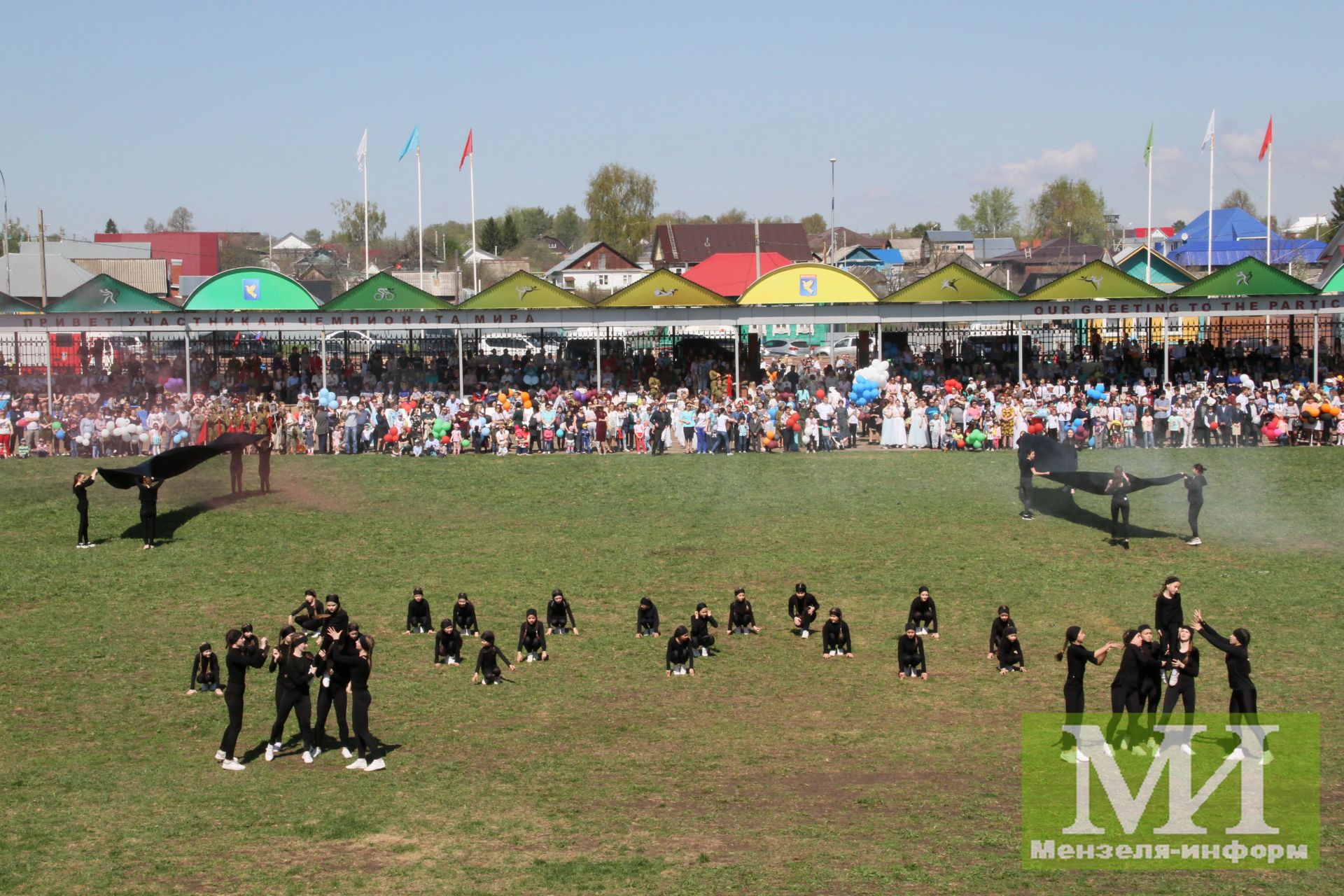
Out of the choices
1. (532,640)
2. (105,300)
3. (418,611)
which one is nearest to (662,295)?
(105,300)

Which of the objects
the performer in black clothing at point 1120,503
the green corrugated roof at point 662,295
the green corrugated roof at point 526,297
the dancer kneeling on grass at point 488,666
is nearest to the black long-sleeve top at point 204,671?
the dancer kneeling on grass at point 488,666

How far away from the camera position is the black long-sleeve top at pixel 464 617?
1759cm

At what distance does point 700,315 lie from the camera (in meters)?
36.5

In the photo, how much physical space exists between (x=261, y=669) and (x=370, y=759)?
4.78 metres

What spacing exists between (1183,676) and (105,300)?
1234 inches

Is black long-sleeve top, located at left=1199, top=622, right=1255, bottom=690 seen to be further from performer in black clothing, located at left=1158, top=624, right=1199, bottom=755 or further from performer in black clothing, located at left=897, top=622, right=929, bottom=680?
performer in black clothing, located at left=897, top=622, right=929, bottom=680

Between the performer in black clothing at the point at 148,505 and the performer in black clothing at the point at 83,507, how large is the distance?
85 cm

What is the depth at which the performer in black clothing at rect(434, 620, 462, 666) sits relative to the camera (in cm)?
1658

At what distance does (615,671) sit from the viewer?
1622cm

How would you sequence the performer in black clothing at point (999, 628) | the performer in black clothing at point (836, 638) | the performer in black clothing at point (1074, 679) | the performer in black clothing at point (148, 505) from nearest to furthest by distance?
the performer in black clothing at point (1074, 679) < the performer in black clothing at point (999, 628) < the performer in black clothing at point (836, 638) < the performer in black clothing at point (148, 505)

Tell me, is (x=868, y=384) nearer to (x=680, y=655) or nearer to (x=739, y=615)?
(x=739, y=615)

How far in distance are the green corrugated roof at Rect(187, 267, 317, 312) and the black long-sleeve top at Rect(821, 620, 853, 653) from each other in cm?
2364

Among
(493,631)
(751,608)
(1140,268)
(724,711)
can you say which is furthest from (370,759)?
(1140,268)

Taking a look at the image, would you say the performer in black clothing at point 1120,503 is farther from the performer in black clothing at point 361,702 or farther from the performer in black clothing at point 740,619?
the performer in black clothing at point 361,702
